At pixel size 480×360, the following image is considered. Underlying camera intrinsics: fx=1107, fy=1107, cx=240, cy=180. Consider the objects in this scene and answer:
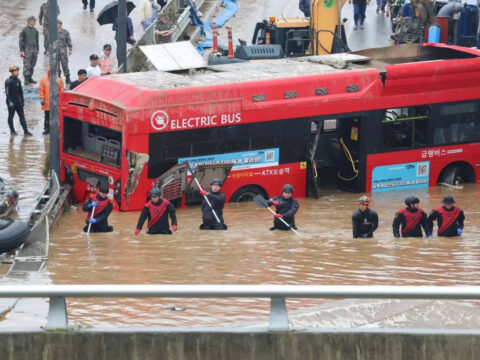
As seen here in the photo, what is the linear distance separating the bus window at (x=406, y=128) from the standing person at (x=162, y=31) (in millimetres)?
9474

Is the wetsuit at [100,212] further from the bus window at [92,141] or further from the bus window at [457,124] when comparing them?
the bus window at [457,124]

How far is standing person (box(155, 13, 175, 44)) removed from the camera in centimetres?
3044

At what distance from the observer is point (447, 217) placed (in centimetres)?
1742

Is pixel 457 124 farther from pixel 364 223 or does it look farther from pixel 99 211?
pixel 99 211

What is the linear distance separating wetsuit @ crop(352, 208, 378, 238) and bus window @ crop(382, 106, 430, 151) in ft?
17.9

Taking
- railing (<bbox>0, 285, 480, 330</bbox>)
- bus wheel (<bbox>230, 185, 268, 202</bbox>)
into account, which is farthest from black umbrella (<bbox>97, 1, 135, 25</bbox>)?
railing (<bbox>0, 285, 480, 330</bbox>)

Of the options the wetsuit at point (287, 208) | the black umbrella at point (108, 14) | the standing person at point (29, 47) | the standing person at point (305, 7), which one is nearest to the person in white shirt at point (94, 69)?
the standing person at point (29, 47)

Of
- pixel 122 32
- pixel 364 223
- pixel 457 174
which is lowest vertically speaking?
pixel 457 174

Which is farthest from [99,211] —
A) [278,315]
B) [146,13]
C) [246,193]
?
[146,13]

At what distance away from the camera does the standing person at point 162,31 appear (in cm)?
3044

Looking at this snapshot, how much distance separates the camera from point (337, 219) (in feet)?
65.3

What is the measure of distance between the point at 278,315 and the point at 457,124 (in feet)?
57.1

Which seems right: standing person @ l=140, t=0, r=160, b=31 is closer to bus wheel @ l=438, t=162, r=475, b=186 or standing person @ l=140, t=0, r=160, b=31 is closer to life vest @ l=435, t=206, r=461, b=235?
bus wheel @ l=438, t=162, r=475, b=186

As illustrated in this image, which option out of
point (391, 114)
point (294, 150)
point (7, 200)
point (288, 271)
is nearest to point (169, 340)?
point (288, 271)
